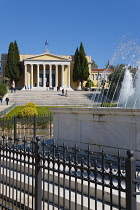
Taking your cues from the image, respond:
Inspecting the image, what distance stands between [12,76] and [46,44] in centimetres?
1229

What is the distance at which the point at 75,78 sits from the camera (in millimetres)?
63469

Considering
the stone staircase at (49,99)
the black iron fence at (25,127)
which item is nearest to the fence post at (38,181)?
the black iron fence at (25,127)

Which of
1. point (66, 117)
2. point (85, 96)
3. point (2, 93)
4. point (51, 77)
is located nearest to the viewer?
point (66, 117)

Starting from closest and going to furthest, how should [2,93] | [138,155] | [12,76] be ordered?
[138,155] < [2,93] < [12,76]

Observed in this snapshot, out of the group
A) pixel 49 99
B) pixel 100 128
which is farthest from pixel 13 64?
pixel 100 128

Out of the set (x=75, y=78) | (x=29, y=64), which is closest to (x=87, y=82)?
(x=75, y=78)

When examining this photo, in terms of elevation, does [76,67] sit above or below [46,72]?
above

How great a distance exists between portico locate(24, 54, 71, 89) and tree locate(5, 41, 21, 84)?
226cm

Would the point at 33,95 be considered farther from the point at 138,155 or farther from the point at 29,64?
the point at 138,155

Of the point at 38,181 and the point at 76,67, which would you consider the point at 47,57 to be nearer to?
the point at 76,67

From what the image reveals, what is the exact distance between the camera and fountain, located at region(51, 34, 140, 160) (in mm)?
5957

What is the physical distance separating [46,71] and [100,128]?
60.6 metres

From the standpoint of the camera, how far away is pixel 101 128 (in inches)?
265

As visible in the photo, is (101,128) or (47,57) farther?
(47,57)
